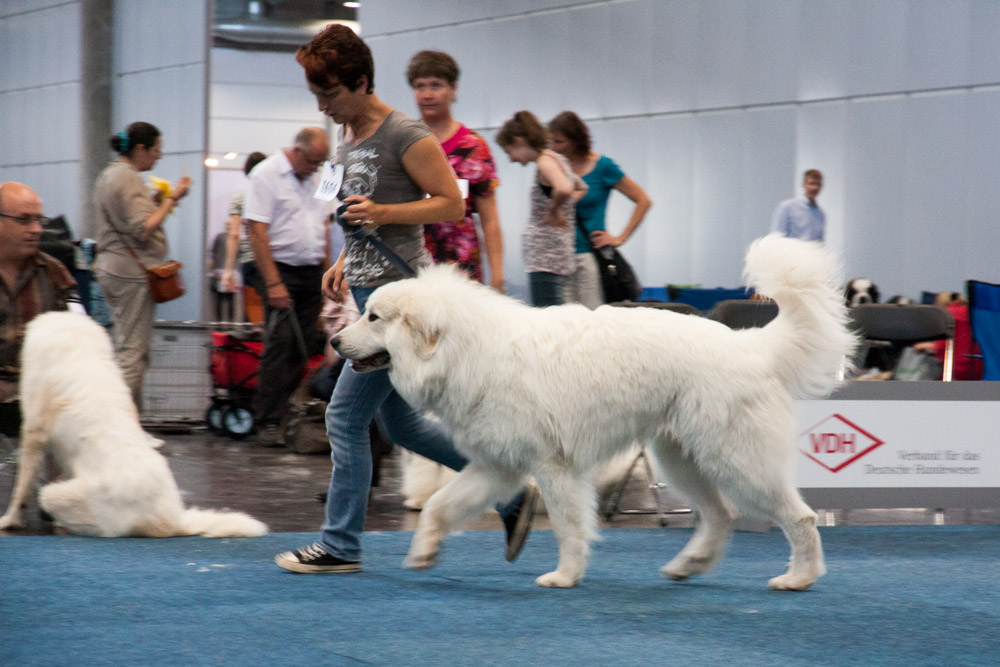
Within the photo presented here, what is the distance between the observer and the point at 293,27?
19.9m

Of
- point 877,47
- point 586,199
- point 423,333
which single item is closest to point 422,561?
point 423,333

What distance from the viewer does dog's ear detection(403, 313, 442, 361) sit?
3.42m

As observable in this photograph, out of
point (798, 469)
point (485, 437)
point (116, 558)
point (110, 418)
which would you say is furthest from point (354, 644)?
point (798, 469)

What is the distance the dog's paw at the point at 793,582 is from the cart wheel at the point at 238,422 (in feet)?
15.2

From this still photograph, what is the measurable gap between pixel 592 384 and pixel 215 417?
471 cm

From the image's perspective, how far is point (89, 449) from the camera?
13.8 feet

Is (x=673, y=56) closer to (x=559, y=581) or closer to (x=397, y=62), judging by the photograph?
(x=397, y=62)

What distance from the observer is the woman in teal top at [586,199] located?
20.4ft

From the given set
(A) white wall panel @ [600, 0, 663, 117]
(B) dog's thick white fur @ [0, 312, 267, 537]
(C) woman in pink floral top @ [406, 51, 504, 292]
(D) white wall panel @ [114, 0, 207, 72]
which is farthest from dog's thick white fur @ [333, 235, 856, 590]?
(D) white wall panel @ [114, 0, 207, 72]

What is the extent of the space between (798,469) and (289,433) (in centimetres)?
344

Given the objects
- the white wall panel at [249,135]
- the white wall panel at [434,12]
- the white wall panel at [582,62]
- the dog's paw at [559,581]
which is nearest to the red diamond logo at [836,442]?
the dog's paw at [559,581]

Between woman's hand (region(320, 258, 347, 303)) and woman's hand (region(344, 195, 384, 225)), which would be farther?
woman's hand (region(320, 258, 347, 303))

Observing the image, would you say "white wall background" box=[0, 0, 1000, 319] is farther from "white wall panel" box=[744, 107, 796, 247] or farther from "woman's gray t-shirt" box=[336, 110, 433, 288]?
"woman's gray t-shirt" box=[336, 110, 433, 288]

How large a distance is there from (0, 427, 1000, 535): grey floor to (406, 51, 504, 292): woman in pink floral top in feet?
4.04
